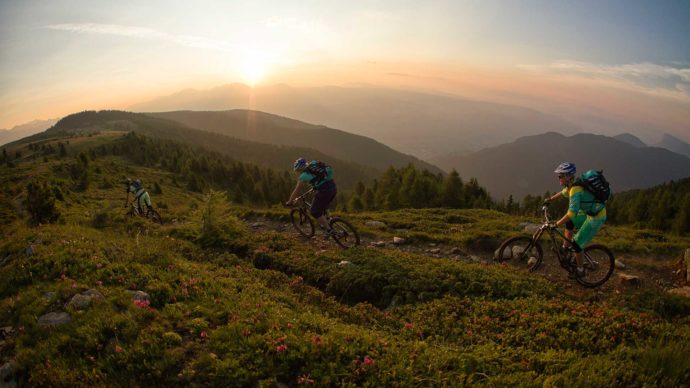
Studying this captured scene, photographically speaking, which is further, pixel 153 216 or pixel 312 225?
pixel 153 216

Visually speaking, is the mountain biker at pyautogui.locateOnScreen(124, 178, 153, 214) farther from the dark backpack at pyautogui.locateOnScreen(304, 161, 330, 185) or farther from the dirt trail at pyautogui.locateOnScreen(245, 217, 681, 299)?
the dark backpack at pyautogui.locateOnScreen(304, 161, 330, 185)

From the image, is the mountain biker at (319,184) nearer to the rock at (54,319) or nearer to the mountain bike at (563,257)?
the mountain bike at (563,257)

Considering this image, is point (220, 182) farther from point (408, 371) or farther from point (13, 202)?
point (408, 371)

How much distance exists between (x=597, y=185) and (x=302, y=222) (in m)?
11.2

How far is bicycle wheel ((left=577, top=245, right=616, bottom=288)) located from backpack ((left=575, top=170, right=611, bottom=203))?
1.91 metres

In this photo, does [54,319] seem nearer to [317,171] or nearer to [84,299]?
[84,299]

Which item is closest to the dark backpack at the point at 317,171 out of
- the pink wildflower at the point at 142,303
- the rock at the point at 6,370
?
the pink wildflower at the point at 142,303

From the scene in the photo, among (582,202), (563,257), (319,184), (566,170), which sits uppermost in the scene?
(566,170)

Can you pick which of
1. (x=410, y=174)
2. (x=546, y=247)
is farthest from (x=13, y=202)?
(x=410, y=174)

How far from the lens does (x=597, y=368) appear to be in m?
5.13

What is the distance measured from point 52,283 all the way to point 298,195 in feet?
26.5

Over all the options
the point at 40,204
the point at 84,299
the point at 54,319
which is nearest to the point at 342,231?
the point at 84,299

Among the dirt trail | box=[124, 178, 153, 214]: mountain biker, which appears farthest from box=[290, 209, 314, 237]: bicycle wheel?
box=[124, 178, 153, 214]: mountain biker

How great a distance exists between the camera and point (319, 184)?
1269 cm
